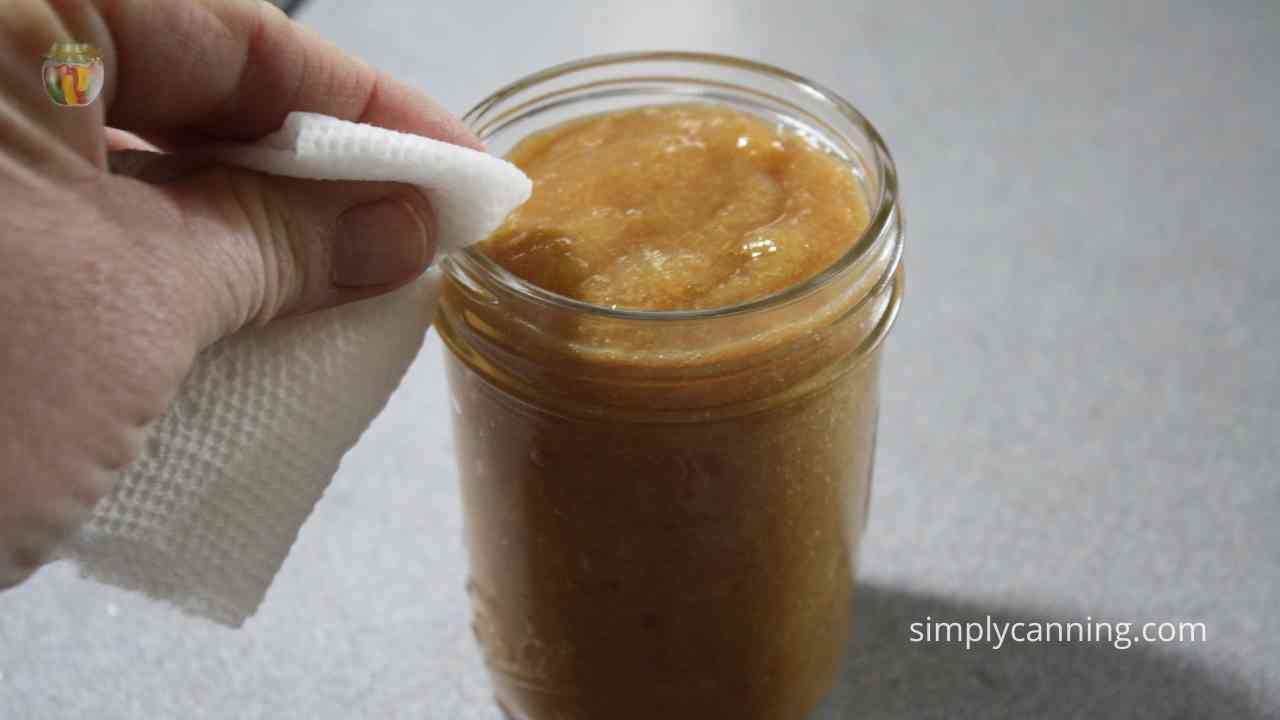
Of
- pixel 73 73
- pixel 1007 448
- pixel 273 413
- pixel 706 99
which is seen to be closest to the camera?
pixel 73 73

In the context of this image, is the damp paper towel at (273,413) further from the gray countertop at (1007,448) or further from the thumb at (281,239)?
the gray countertop at (1007,448)

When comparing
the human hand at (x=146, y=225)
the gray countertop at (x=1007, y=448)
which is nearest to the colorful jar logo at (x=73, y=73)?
the human hand at (x=146, y=225)

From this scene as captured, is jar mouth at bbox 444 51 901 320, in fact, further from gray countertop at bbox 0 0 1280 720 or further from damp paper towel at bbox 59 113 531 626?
gray countertop at bbox 0 0 1280 720

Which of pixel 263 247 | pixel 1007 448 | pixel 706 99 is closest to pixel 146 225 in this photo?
pixel 263 247

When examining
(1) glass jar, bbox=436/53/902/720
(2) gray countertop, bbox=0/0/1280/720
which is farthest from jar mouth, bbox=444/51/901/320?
(2) gray countertop, bbox=0/0/1280/720

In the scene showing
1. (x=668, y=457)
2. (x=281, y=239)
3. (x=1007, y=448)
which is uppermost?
(x=281, y=239)

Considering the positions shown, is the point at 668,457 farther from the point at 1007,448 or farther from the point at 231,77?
the point at 1007,448

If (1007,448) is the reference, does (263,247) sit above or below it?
above
